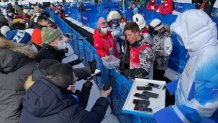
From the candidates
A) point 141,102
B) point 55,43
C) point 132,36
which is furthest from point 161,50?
point 141,102

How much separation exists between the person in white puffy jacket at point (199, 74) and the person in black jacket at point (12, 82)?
158 centimetres

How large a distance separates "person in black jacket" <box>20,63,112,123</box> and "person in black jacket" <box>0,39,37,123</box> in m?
0.58

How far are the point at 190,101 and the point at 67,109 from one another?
3.40 ft

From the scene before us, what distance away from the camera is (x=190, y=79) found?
2.30m

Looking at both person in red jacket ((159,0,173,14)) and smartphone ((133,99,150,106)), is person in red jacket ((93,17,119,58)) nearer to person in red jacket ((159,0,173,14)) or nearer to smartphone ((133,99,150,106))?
smartphone ((133,99,150,106))

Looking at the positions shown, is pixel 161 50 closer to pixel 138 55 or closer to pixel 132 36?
pixel 132 36

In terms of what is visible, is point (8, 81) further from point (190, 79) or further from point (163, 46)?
point (163, 46)

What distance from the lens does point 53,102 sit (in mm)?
2236

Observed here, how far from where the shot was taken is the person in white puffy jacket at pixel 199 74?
2.07m

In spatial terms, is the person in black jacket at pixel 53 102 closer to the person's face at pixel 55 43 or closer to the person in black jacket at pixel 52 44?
the person in black jacket at pixel 52 44

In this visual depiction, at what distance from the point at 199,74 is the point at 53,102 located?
1.22 meters

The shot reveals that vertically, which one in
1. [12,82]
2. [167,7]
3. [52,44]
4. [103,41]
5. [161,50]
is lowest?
[167,7]

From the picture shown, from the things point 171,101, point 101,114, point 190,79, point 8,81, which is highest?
point 190,79

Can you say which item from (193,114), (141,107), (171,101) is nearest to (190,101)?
(193,114)
